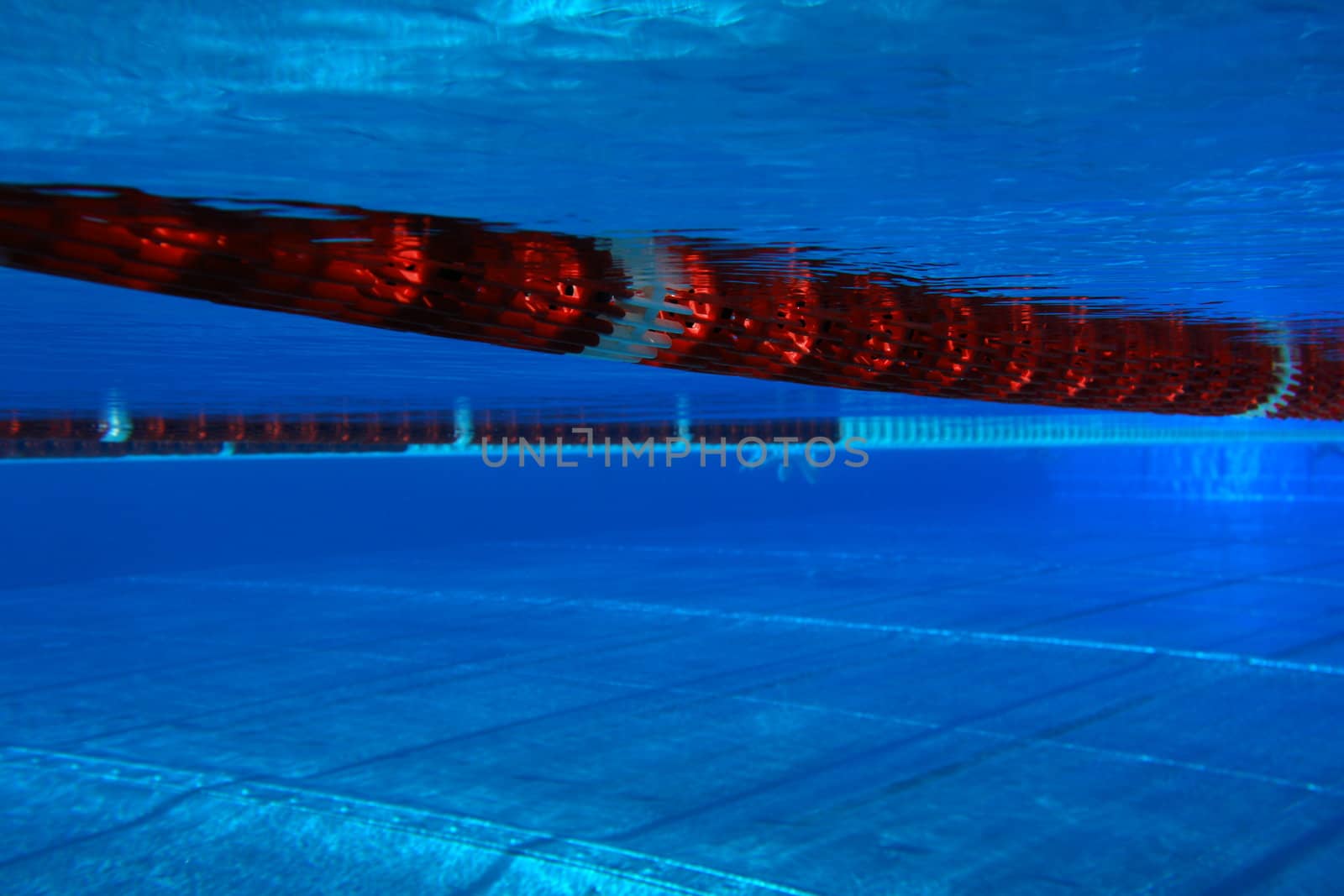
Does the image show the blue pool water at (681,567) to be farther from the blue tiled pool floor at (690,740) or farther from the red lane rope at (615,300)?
the red lane rope at (615,300)

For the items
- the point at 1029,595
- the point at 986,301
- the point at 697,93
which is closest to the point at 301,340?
the point at 986,301

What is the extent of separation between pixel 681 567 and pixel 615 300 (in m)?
14.5

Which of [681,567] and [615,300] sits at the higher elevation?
[615,300]

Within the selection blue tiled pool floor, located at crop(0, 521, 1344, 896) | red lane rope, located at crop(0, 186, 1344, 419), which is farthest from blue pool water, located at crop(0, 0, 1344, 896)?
red lane rope, located at crop(0, 186, 1344, 419)

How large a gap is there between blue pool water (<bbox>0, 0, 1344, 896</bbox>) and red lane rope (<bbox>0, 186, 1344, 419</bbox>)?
0.25 metres

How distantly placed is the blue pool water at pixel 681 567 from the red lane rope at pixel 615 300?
250 millimetres

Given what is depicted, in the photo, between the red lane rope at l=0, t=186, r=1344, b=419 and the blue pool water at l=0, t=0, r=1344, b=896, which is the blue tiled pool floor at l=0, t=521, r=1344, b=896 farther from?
the red lane rope at l=0, t=186, r=1344, b=419

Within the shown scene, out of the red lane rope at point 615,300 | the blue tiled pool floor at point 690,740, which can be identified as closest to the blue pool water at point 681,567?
the blue tiled pool floor at point 690,740

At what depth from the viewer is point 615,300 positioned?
392 cm

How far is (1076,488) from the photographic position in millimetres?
32656

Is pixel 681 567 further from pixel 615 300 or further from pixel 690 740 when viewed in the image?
pixel 615 300

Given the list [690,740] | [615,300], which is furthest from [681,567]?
[615,300]

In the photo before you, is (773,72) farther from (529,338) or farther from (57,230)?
(529,338)

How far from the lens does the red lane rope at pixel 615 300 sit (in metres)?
2.83
